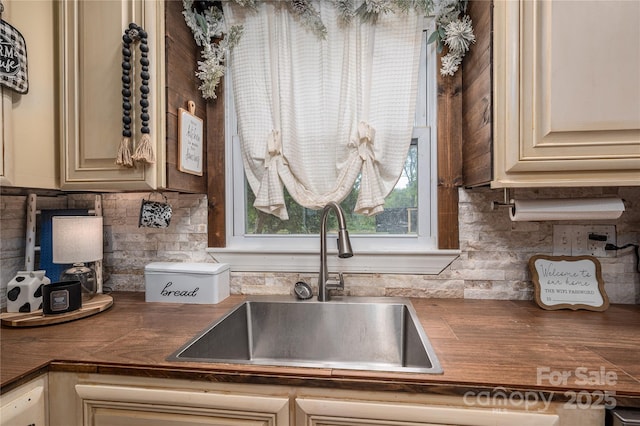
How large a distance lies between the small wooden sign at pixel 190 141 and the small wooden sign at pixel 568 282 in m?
1.43

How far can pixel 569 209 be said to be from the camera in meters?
1.15

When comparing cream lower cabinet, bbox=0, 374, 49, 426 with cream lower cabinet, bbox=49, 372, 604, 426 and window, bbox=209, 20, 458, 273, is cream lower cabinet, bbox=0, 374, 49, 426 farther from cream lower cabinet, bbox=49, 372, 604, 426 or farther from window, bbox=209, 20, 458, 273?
window, bbox=209, 20, 458, 273

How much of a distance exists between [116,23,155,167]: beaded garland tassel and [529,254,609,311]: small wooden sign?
5.02 ft

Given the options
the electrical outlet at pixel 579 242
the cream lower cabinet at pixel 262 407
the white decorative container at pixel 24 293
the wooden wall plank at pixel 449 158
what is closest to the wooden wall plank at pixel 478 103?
the wooden wall plank at pixel 449 158

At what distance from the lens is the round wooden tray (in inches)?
43.4

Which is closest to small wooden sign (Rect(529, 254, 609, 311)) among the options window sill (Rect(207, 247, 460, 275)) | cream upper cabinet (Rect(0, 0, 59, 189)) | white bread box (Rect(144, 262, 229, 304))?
window sill (Rect(207, 247, 460, 275))

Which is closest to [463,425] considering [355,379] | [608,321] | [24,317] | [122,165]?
[355,379]

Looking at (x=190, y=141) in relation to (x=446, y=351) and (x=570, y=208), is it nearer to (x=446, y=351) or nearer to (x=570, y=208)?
(x=446, y=351)

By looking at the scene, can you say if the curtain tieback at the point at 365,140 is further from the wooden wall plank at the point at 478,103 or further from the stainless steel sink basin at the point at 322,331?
the stainless steel sink basin at the point at 322,331

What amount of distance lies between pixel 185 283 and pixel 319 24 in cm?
123

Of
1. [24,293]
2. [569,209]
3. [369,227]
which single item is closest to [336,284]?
[369,227]

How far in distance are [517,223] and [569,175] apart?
39 cm

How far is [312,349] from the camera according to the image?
128cm

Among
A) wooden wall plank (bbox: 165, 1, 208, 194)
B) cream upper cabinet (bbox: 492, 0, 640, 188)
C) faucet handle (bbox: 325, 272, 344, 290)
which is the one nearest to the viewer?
cream upper cabinet (bbox: 492, 0, 640, 188)
